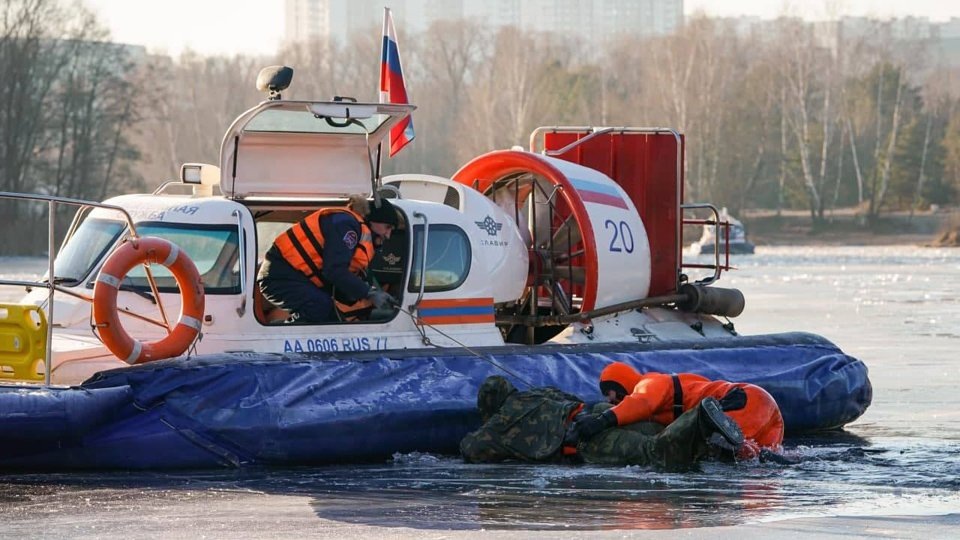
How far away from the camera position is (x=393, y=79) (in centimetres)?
1170

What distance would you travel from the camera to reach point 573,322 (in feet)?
34.6

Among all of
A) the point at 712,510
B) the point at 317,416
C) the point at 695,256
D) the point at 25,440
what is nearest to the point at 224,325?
the point at 317,416

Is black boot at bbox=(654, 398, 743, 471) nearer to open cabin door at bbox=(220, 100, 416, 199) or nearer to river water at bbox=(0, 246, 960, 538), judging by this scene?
river water at bbox=(0, 246, 960, 538)

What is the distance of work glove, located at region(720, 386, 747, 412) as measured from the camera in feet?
28.1

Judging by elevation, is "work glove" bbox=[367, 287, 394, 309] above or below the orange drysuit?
above

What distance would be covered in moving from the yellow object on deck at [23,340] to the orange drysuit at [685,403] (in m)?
2.89

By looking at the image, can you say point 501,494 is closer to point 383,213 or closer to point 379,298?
point 379,298

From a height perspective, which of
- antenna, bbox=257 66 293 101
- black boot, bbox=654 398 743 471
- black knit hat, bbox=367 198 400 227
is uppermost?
antenna, bbox=257 66 293 101

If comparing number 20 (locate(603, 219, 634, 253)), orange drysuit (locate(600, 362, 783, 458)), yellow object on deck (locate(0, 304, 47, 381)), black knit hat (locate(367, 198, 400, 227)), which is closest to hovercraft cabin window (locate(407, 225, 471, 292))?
black knit hat (locate(367, 198, 400, 227))

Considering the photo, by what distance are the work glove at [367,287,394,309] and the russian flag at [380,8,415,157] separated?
88.5 inches

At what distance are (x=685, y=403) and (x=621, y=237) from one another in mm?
2261

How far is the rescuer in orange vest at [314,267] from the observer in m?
9.20

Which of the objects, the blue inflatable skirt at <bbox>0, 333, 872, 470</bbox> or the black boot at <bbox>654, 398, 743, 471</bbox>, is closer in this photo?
the blue inflatable skirt at <bbox>0, 333, 872, 470</bbox>

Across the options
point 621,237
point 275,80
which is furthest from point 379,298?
point 621,237
